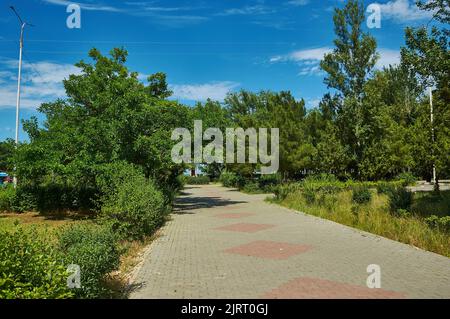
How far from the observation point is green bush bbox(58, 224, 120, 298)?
5.18 meters

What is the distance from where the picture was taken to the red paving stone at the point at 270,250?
902 cm

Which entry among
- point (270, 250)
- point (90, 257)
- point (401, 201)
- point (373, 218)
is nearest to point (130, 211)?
point (270, 250)

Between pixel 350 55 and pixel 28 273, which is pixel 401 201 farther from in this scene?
pixel 350 55

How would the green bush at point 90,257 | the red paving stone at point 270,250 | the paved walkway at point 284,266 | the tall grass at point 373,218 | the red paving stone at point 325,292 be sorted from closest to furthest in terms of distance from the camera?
the green bush at point 90,257, the red paving stone at point 325,292, the paved walkway at point 284,266, the red paving stone at point 270,250, the tall grass at point 373,218

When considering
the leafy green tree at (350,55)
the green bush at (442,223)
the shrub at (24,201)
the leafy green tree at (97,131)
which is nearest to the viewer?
the green bush at (442,223)

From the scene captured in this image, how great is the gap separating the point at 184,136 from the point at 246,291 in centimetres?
1509

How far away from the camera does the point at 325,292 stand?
603 cm

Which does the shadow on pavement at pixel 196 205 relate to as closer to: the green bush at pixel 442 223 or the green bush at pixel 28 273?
the green bush at pixel 442 223

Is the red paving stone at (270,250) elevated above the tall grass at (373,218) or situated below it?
below

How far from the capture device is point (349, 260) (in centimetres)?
834
